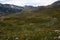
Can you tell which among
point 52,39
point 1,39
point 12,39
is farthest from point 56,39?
point 1,39

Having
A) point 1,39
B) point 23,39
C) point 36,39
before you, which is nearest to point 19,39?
point 23,39

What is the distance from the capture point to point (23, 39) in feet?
64.5

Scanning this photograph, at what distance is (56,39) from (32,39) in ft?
7.39

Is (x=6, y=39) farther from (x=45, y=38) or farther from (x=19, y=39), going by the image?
(x=45, y=38)

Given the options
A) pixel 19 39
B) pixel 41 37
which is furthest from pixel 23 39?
pixel 41 37

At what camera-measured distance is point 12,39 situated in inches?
819

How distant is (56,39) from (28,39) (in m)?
2.62

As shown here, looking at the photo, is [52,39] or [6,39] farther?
[6,39]

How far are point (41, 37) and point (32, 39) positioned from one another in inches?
46.9

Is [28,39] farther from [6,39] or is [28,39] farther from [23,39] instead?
[6,39]

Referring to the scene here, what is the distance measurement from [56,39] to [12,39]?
439 centimetres

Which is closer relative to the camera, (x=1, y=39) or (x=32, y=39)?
(x=32, y=39)

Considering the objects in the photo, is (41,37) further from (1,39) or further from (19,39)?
(1,39)

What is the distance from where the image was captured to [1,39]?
71.9ft
